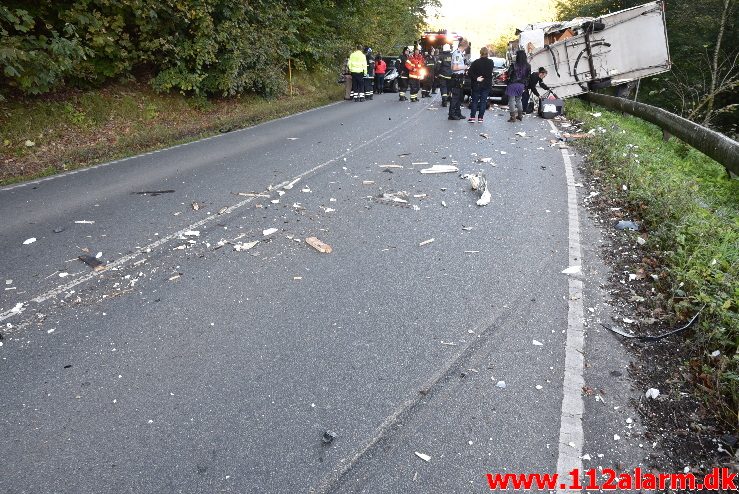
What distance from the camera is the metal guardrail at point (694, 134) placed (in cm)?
736

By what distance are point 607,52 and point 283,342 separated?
15.9 meters

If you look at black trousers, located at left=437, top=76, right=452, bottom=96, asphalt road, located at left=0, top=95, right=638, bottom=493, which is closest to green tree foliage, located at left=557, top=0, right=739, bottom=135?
black trousers, located at left=437, top=76, right=452, bottom=96

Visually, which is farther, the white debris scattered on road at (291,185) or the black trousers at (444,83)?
the black trousers at (444,83)

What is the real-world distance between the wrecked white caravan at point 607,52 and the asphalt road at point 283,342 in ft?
34.2

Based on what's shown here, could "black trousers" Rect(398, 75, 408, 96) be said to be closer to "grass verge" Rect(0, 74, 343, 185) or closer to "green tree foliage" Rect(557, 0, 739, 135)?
"grass verge" Rect(0, 74, 343, 185)

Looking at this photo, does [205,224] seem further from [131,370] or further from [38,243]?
Answer: [131,370]

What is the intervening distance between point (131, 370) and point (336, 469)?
166 cm

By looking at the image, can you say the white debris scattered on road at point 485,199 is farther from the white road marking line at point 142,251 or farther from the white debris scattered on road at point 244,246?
the white debris scattered on road at point 244,246

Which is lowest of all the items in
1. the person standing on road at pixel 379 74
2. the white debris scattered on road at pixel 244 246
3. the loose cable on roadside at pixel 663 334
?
the loose cable on roadside at pixel 663 334

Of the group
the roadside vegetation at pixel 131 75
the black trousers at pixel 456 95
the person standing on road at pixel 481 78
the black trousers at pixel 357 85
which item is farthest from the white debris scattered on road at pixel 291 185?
the black trousers at pixel 357 85

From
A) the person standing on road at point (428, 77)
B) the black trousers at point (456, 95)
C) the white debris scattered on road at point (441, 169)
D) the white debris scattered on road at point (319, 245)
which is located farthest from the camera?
the person standing on road at point (428, 77)

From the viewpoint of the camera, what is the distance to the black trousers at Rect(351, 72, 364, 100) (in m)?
19.2

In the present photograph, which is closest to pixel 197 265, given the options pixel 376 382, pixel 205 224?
pixel 205 224

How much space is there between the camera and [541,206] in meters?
6.53
